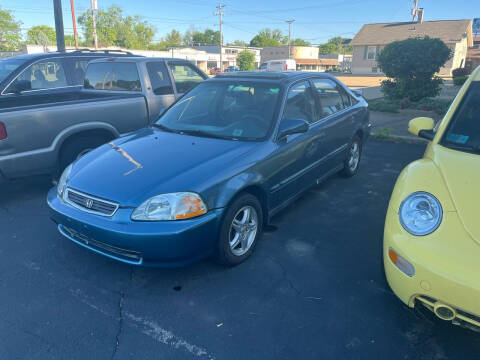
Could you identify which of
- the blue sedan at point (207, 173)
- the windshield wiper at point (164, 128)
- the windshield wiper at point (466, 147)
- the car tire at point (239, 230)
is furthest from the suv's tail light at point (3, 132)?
the windshield wiper at point (466, 147)

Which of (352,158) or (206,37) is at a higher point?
(206,37)

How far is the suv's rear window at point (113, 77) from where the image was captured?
5.82 metres

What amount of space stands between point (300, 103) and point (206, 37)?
127 metres

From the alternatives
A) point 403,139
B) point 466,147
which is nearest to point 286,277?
point 466,147

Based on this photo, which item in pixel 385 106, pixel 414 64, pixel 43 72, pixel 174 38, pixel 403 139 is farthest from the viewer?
pixel 174 38

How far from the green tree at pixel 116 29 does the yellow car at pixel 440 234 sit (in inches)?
3875

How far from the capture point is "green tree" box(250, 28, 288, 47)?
122 meters

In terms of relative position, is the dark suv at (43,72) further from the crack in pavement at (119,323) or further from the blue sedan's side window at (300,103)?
the crack in pavement at (119,323)

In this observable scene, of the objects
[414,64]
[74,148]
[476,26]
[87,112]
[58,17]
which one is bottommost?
[74,148]

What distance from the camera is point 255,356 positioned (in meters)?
2.30

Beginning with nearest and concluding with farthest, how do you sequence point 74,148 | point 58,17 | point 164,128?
point 164,128, point 74,148, point 58,17

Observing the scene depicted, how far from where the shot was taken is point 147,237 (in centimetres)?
264

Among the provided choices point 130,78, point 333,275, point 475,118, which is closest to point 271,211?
point 333,275

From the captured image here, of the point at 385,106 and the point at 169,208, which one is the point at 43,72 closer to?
the point at 169,208
